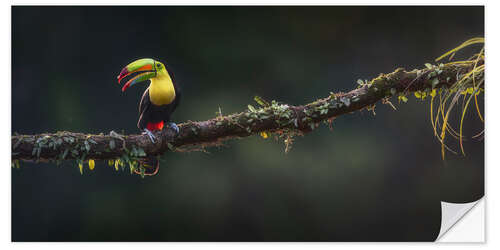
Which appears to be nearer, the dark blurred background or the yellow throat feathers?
the yellow throat feathers

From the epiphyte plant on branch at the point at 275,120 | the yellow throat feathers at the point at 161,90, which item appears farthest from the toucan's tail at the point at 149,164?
the yellow throat feathers at the point at 161,90

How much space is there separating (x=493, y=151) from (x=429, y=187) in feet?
1.59

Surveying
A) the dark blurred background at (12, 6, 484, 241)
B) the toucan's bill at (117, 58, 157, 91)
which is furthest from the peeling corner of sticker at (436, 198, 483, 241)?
the toucan's bill at (117, 58, 157, 91)

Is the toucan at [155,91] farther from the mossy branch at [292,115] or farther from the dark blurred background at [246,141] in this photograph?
the dark blurred background at [246,141]

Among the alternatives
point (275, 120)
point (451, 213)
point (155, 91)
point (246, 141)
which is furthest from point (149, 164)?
point (451, 213)

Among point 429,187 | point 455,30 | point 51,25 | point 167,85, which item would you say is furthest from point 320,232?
point 51,25

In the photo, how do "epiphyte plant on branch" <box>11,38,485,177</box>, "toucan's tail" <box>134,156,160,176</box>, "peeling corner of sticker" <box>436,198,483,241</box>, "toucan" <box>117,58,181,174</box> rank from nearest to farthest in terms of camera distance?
1. "epiphyte plant on branch" <box>11,38,485,177</box>
2. "toucan's tail" <box>134,156,160,176</box>
3. "toucan" <box>117,58,181,174</box>
4. "peeling corner of sticker" <box>436,198,483,241</box>

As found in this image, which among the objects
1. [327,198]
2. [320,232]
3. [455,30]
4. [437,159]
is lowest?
[320,232]

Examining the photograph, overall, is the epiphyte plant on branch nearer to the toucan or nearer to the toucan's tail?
the toucan's tail

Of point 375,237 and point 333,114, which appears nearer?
point 333,114

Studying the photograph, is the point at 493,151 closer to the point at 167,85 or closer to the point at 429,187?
the point at 429,187

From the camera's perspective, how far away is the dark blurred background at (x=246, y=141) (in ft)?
8.75

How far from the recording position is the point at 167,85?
7.97ft

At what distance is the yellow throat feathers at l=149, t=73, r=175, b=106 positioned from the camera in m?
2.41
